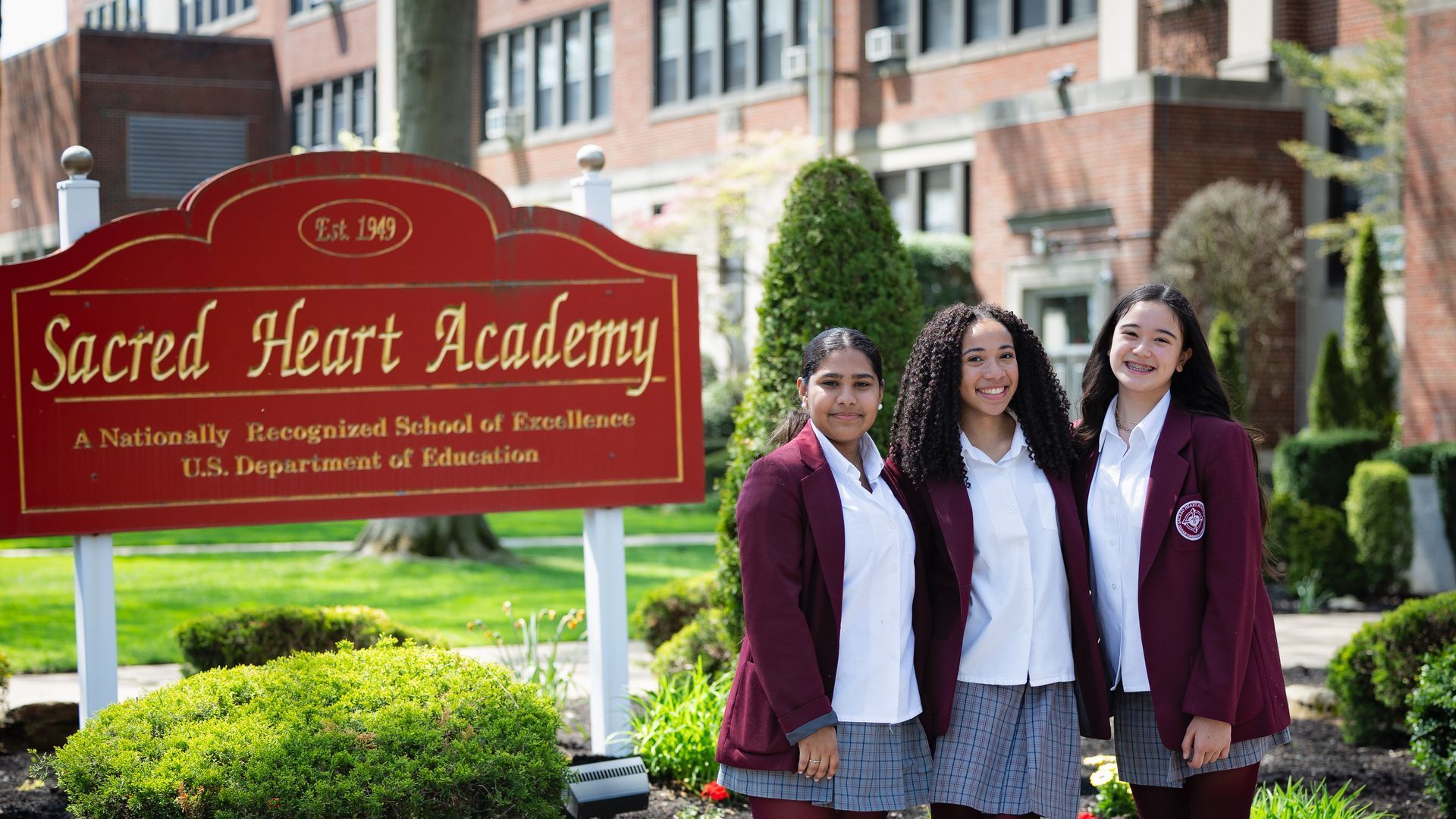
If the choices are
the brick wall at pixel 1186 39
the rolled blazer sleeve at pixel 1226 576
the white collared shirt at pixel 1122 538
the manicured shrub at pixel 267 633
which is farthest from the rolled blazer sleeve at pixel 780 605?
the brick wall at pixel 1186 39

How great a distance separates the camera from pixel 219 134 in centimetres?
3572

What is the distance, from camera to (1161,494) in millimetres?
3605

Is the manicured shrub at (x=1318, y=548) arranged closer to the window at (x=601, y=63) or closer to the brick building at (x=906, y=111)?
the brick building at (x=906, y=111)

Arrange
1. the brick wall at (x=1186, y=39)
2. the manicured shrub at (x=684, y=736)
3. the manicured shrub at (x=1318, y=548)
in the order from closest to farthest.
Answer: the manicured shrub at (x=684, y=736), the manicured shrub at (x=1318, y=548), the brick wall at (x=1186, y=39)

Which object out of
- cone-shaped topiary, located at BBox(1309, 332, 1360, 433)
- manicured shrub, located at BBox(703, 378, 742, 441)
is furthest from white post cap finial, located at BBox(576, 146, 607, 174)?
manicured shrub, located at BBox(703, 378, 742, 441)

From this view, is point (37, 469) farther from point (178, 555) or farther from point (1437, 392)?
point (1437, 392)

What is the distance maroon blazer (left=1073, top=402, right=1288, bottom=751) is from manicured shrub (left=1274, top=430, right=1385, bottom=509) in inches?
375

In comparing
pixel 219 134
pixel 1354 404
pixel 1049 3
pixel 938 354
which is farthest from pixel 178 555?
pixel 219 134

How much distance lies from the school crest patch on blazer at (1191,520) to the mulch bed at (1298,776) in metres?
2.09

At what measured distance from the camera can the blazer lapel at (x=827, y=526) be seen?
349 cm

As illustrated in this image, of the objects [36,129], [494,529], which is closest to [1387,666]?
[494,529]

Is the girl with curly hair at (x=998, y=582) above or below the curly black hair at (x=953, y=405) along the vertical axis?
below

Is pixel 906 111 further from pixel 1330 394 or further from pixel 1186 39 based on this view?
pixel 1330 394

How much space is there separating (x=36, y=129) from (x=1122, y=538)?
38.4 m
